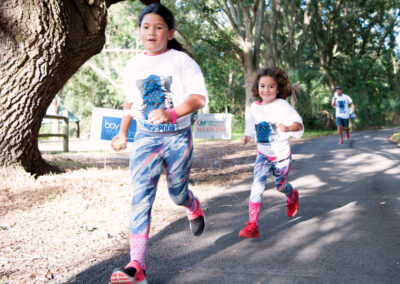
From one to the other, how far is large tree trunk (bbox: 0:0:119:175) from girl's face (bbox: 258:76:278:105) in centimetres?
381

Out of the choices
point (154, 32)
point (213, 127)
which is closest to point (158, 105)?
point (154, 32)

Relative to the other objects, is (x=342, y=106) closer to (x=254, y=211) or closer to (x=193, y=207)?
(x=254, y=211)

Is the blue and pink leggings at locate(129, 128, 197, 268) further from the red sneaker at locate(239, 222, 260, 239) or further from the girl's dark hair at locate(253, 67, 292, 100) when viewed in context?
the girl's dark hair at locate(253, 67, 292, 100)

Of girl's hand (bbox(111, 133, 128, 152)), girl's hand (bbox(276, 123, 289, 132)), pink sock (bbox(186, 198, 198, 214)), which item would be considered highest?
girl's hand (bbox(276, 123, 289, 132))

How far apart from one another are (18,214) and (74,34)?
10.7 ft

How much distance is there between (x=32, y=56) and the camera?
259 inches

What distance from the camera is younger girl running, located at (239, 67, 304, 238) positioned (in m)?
4.36

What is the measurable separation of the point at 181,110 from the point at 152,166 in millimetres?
489

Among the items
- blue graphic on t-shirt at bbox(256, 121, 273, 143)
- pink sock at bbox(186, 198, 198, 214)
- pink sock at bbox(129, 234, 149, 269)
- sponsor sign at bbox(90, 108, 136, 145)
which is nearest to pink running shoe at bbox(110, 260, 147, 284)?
pink sock at bbox(129, 234, 149, 269)

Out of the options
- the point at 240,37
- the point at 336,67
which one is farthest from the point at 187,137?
the point at 336,67

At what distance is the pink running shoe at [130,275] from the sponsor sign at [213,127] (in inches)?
335

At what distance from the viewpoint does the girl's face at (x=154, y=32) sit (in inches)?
126

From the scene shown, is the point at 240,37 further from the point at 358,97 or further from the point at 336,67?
the point at 336,67

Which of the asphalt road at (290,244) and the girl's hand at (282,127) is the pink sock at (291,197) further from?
the girl's hand at (282,127)
